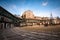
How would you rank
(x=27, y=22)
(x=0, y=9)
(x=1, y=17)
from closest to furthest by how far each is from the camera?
(x=0, y=9), (x=1, y=17), (x=27, y=22)

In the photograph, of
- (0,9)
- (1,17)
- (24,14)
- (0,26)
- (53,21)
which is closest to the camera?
(0,9)

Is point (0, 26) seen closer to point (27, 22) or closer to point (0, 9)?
point (0, 9)

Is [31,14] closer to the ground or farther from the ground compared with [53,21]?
farther from the ground

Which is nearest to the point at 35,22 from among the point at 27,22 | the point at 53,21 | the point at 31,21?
the point at 31,21

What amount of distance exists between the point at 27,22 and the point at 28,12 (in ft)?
43.0

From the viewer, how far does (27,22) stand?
26.8 meters

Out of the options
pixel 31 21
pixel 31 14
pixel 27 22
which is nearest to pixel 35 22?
pixel 31 21

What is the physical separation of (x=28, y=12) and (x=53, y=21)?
15356 mm

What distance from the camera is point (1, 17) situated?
10117 millimetres

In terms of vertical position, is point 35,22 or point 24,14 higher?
point 24,14

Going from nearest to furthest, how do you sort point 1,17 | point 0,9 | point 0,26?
point 0,9, point 1,17, point 0,26

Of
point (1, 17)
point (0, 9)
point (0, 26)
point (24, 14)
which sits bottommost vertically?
point (0, 26)

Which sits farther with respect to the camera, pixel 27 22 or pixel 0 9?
pixel 27 22

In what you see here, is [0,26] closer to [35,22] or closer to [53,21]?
[35,22]
